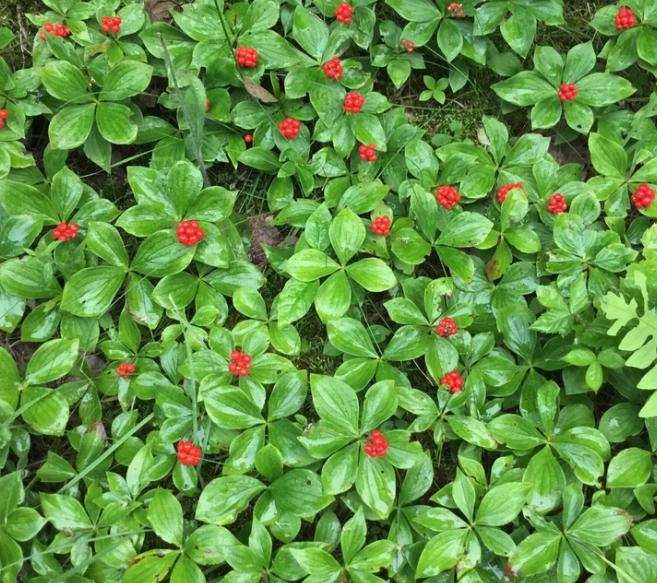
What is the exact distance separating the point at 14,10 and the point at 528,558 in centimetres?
367

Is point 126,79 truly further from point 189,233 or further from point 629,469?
point 629,469

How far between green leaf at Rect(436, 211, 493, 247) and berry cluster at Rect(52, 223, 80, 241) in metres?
1.72

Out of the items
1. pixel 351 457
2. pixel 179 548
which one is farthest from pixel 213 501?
pixel 351 457

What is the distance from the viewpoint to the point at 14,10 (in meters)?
3.28

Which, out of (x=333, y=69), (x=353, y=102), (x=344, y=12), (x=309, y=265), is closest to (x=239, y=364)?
(x=309, y=265)

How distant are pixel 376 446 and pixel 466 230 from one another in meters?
1.09

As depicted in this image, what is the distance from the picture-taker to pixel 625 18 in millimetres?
3180

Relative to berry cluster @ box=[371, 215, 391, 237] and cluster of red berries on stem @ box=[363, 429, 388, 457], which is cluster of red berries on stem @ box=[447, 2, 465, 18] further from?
cluster of red berries on stem @ box=[363, 429, 388, 457]

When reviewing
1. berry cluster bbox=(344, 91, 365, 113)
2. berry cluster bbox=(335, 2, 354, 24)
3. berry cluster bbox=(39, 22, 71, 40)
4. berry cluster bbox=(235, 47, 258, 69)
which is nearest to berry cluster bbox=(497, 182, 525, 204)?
berry cluster bbox=(344, 91, 365, 113)

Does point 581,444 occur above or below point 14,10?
below

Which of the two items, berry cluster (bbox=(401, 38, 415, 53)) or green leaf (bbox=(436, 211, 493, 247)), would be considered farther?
berry cluster (bbox=(401, 38, 415, 53))

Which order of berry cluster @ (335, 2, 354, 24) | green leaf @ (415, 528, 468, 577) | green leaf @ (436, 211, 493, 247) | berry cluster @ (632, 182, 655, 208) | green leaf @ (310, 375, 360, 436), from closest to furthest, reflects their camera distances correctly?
1. green leaf @ (415, 528, 468, 577)
2. green leaf @ (310, 375, 360, 436)
3. green leaf @ (436, 211, 493, 247)
4. berry cluster @ (632, 182, 655, 208)
5. berry cluster @ (335, 2, 354, 24)

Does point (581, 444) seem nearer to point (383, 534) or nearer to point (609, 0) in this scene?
point (383, 534)

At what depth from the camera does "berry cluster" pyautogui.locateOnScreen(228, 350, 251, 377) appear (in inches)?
108
